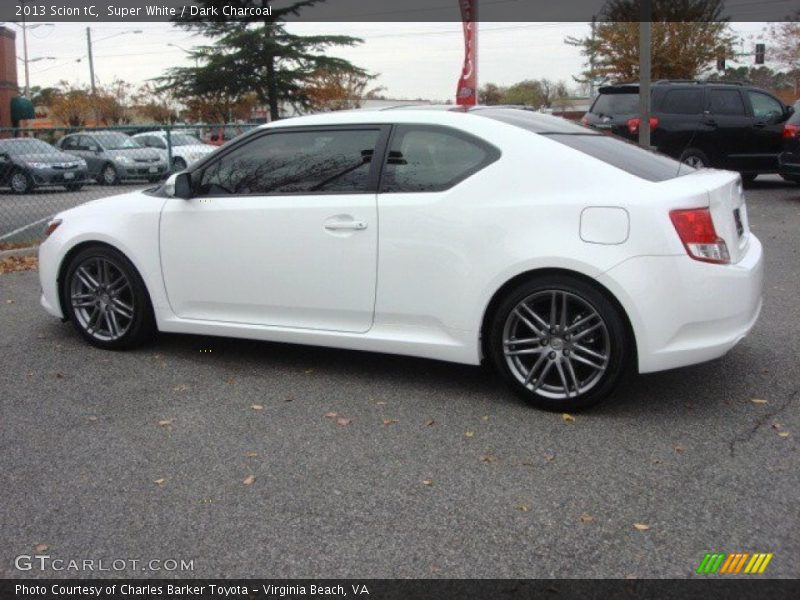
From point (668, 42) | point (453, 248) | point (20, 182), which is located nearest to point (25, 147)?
point (20, 182)

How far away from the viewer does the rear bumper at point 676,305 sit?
4281 mm

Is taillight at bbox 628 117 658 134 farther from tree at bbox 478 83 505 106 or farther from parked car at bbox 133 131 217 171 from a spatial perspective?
tree at bbox 478 83 505 106

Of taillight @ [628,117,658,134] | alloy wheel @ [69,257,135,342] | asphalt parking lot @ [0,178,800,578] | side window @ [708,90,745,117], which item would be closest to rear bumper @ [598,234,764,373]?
asphalt parking lot @ [0,178,800,578]

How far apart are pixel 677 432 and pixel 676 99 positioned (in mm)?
12212

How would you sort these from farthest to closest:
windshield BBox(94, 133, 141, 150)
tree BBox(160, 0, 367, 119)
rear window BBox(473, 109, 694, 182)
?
tree BBox(160, 0, 367, 119) → windshield BBox(94, 133, 141, 150) → rear window BBox(473, 109, 694, 182)

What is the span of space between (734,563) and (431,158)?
2.69 meters

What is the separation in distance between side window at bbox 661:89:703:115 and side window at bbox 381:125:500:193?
11.5 metres

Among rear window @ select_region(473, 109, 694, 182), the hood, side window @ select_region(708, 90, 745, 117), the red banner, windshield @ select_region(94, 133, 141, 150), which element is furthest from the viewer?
the red banner

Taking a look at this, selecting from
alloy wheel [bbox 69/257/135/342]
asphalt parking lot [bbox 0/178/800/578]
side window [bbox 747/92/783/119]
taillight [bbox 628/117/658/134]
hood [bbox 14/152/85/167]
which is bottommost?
asphalt parking lot [bbox 0/178/800/578]

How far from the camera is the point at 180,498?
3.69 metres

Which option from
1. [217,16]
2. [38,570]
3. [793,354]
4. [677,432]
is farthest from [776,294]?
[217,16]

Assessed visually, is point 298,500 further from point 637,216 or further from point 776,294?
point 776,294

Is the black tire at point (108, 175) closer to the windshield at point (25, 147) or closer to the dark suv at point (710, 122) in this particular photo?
the windshield at point (25, 147)

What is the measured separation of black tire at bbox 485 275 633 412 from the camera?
14.5 ft
